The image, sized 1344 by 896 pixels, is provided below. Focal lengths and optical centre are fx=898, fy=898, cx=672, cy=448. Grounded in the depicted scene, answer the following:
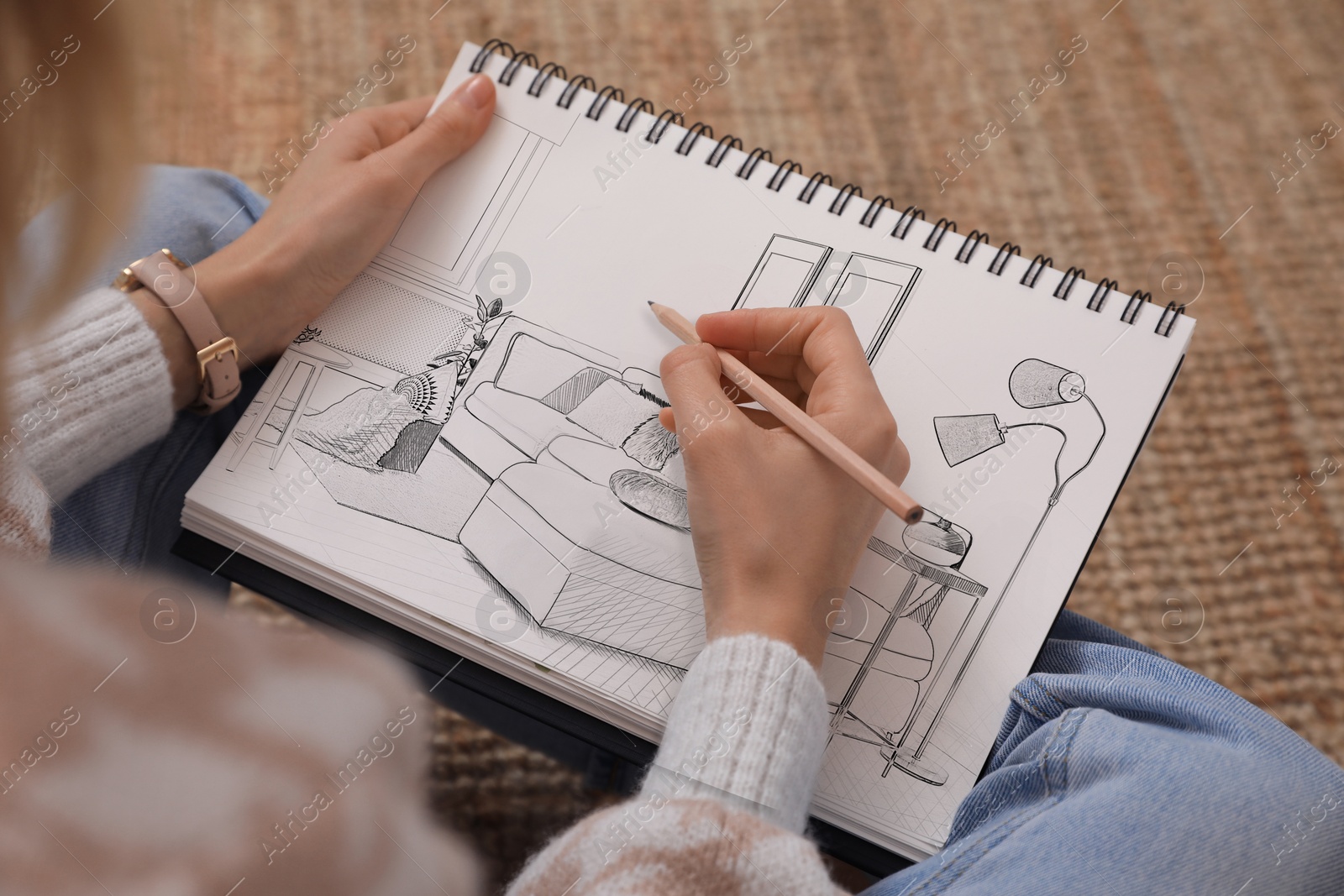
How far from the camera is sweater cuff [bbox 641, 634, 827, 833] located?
44 cm

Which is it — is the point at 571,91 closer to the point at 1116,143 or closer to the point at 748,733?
the point at 748,733

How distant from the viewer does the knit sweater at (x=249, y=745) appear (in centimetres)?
40

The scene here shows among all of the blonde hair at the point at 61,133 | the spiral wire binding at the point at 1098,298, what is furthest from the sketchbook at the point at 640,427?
the blonde hair at the point at 61,133

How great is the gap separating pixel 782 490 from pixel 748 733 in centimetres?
13

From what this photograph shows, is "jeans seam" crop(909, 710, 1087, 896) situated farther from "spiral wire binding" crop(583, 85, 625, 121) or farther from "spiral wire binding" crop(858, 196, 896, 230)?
"spiral wire binding" crop(583, 85, 625, 121)

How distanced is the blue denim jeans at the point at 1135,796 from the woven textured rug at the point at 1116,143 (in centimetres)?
48

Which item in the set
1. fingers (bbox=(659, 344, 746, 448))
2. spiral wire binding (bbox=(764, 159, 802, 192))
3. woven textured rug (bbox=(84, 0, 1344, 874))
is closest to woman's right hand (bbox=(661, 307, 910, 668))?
fingers (bbox=(659, 344, 746, 448))

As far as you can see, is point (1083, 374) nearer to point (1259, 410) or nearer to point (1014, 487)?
point (1014, 487)

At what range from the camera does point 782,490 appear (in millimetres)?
495

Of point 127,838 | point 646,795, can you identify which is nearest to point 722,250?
point 646,795

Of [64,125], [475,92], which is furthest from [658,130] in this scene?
[64,125]

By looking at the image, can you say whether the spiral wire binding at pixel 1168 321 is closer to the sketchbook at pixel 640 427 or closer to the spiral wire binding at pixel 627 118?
the sketchbook at pixel 640 427

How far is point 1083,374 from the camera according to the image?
54 cm

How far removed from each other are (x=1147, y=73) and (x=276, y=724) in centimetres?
121
